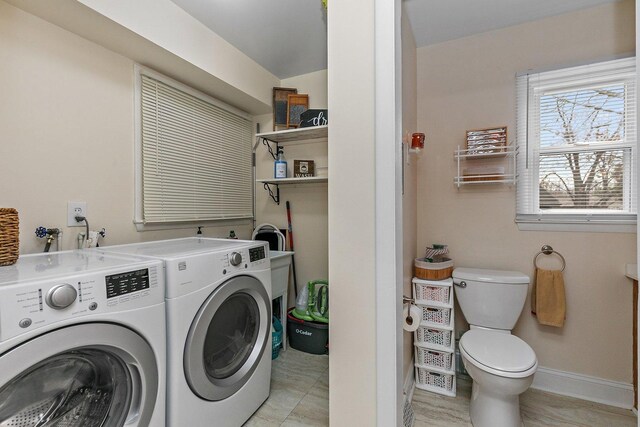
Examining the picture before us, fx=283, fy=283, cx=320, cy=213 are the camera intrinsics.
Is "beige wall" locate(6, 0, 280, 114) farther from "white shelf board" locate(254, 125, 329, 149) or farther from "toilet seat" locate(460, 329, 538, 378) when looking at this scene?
"toilet seat" locate(460, 329, 538, 378)

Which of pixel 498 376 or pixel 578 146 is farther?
pixel 578 146

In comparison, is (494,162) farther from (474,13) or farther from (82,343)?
(82,343)

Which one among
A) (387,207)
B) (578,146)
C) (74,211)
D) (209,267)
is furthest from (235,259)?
(578,146)

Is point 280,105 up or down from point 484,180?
up

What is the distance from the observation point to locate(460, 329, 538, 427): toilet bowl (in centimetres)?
139

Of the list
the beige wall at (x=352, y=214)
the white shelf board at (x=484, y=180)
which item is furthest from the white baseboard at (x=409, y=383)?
the white shelf board at (x=484, y=180)

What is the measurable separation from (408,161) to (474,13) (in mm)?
1113

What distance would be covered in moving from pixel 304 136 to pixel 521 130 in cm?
168

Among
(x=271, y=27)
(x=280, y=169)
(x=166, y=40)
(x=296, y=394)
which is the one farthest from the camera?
(x=280, y=169)

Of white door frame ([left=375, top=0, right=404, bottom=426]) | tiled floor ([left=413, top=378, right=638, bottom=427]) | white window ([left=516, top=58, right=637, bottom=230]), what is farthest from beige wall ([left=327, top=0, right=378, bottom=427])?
white window ([left=516, top=58, right=637, bottom=230])

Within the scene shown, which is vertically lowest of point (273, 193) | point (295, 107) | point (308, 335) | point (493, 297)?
point (308, 335)

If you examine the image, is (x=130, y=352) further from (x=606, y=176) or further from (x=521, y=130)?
(x=606, y=176)

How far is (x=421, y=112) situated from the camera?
2.30 metres

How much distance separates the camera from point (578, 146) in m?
1.90
